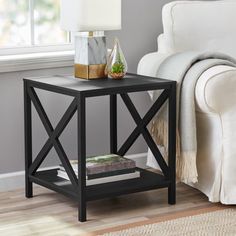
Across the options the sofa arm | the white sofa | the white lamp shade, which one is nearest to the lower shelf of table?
the white sofa

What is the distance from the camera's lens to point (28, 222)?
324 cm

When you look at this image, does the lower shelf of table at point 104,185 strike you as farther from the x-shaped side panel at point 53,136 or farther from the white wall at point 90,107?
the white wall at point 90,107

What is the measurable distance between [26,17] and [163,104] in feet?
2.87

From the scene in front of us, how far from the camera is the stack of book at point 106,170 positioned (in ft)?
11.1

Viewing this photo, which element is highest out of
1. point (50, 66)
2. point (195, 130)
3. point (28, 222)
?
point (50, 66)

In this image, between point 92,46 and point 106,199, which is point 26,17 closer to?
point 92,46

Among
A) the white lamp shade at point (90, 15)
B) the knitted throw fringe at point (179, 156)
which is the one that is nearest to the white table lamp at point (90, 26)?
the white lamp shade at point (90, 15)

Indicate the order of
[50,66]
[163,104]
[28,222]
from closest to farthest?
[28,222] < [163,104] < [50,66]

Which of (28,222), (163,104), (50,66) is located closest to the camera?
(28,222)

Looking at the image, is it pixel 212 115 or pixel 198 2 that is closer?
pixel 212 115

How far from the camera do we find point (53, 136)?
11.2ft

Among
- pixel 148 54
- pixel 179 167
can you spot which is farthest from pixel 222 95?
pixel 148 54

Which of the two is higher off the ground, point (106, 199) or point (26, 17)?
point (26, 17)

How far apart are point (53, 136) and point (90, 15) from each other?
1.90 feet
